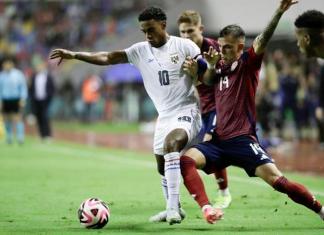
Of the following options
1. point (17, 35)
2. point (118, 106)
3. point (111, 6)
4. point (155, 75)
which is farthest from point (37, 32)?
point (155, 75)

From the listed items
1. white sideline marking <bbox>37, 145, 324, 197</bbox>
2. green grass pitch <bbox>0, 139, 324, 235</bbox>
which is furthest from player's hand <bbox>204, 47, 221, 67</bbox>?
white sideline marking <bbox>37, 145, 324, 197</bbox>

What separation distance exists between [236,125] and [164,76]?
97 centimetres

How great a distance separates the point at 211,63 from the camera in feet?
29.5

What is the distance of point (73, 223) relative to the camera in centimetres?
938

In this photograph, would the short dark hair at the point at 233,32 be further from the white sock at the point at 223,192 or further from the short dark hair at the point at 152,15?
the white sock at the point at 223,192

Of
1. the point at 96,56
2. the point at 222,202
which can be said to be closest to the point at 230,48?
the point at 96,56

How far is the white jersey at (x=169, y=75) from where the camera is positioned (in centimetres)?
928

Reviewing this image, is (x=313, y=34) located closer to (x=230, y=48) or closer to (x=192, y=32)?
(x=230, y=48)

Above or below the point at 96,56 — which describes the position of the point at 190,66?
below

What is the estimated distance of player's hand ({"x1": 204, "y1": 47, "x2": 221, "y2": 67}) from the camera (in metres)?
8.87

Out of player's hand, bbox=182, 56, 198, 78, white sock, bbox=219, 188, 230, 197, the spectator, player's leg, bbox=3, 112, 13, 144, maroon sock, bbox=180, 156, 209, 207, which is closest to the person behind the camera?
maroon sock, bbox=180, 156, 209, 207

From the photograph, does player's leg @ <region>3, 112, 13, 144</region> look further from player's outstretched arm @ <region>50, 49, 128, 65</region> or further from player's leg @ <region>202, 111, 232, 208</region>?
player's outstretched arm @ <region>50, 49, 128, 65</region>

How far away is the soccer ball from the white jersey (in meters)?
1.28

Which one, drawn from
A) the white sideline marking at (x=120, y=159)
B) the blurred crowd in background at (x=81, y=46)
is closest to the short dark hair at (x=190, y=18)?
the white sideline marking at (x=120, y=159)
